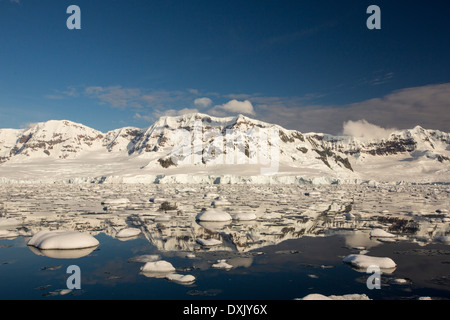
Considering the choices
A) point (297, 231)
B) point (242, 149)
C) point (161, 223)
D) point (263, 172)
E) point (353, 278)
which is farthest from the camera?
point (242, 149)

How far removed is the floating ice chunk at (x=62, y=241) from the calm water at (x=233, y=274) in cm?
36

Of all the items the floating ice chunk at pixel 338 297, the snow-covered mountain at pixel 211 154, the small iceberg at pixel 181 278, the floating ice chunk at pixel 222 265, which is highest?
the snow-covered mountain at pixel 211 154

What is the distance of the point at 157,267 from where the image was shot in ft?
26.0

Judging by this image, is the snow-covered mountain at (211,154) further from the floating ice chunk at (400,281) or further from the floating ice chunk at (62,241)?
the floating ice chunk at (400,281)

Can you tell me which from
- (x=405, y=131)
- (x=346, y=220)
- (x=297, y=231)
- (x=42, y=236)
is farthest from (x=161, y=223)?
(x=405, y=131)

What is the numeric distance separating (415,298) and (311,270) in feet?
8.25

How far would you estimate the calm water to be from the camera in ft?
21.2

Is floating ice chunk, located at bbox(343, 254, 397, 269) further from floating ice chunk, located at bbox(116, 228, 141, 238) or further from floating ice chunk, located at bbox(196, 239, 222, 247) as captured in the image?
floating ice chunk, located at bbox(116, 228, 141, 238)

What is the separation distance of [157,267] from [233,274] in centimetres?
196

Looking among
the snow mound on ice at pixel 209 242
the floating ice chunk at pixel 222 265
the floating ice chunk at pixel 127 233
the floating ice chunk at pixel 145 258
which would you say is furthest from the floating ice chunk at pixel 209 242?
the floating ice chunk at pixel 127 233

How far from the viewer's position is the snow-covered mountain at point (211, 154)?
238ft
